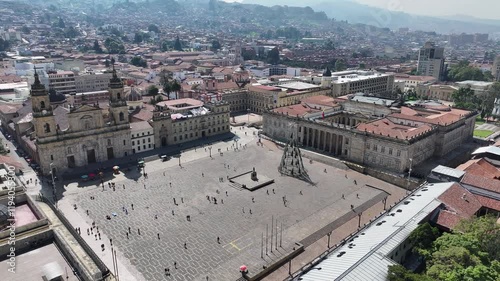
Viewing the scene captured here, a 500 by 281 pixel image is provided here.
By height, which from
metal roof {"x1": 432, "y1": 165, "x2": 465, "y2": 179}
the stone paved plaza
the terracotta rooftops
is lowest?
the stone paved plaza

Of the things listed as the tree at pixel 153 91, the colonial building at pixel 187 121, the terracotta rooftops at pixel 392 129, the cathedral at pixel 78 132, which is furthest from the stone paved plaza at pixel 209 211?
the tree at pixel 153 91

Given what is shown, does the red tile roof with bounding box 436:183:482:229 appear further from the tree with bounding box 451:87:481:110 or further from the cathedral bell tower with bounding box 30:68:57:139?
the tree with bounding box 451:87:481:110

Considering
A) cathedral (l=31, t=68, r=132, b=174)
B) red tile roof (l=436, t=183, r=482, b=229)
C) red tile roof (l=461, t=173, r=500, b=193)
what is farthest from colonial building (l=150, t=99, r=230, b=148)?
red tile roof (l=436, t=183, r=482, b=229)

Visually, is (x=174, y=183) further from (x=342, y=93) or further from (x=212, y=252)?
(x=342, y=93)

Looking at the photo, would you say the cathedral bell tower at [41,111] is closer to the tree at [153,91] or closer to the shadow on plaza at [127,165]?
the shadow on plaza at [127,165]

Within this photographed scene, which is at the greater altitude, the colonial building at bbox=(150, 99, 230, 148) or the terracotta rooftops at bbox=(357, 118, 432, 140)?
the terracotta rooftops at bbox=(357, 118, 432, 140)

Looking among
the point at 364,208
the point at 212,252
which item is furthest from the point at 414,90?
the point at 212,252
